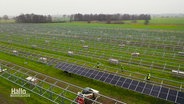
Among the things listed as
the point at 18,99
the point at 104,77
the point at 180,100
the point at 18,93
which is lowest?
the point at 18,99

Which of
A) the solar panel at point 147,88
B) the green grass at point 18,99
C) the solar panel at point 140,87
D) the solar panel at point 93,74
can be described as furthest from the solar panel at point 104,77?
the green grass at point 18,99

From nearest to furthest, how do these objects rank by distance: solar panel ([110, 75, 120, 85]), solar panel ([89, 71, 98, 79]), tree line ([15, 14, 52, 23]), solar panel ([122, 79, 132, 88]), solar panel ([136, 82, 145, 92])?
1. solar panel ([136, 82, 145, 92])
2. solar panel ([122, 79, 132, 88])
3. solar panel ([110, 75, 120, 85])
4. solar panel ([89, 71, 98, 79])
5. tree line ([15, 14, 52, 23])

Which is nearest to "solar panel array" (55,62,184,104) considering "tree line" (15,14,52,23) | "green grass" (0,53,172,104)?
"green grass" (0,53,172,104)

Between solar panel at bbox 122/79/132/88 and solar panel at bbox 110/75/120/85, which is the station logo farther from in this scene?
solar panel at bbox 122/79/132/88

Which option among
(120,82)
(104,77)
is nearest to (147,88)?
(120,82)

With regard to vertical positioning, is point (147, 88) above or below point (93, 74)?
below

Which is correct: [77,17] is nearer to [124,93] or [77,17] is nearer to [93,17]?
[93,17]

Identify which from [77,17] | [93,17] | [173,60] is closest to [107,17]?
[93,17]

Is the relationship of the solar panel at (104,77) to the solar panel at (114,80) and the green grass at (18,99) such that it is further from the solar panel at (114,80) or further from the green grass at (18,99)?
the green grass at (18,99)

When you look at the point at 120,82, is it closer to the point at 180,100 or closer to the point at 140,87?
the point at 140,87
